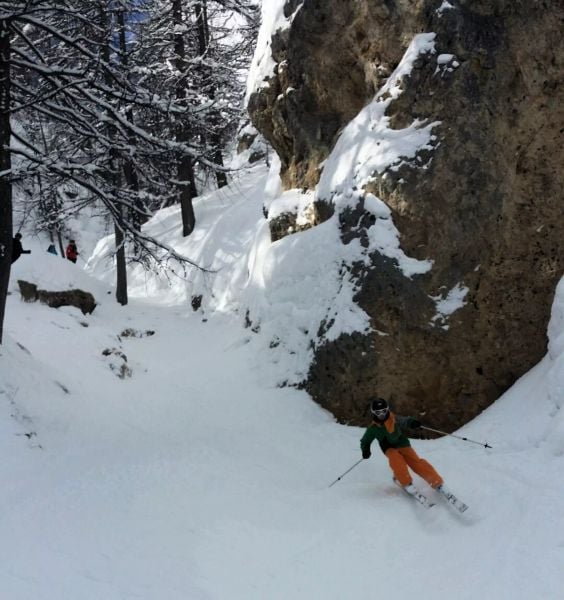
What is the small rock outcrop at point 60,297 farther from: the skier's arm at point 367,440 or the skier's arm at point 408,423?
the skier's arm at point 408,423

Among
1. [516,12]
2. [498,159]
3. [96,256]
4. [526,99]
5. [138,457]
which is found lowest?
[96,256]

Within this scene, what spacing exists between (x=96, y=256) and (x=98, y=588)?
2459cm

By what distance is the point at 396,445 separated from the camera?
6750 millimetres

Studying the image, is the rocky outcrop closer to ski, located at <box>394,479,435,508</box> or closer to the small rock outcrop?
ski, located at <box>394,479,435,508</box>

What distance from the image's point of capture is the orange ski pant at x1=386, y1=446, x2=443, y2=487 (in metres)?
6.21

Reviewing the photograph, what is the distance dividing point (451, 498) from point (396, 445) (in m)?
1.10

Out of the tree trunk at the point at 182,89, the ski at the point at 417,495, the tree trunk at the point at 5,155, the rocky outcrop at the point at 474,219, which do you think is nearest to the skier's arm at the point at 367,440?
the ski at the point at 417,495

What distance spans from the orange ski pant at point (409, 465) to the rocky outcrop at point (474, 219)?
2347 mm

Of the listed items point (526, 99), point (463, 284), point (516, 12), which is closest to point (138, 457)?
point (463, 284)

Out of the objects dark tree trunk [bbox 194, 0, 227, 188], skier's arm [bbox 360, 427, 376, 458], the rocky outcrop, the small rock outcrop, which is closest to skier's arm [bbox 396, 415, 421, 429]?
skier's arm [bbox 360, 427, 376, 458]

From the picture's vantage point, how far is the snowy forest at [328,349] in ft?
Answer: 16.6

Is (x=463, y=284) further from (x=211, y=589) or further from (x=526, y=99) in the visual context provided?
(x=211, y=589)

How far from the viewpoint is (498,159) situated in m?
8.77

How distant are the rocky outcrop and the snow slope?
0.66 m
